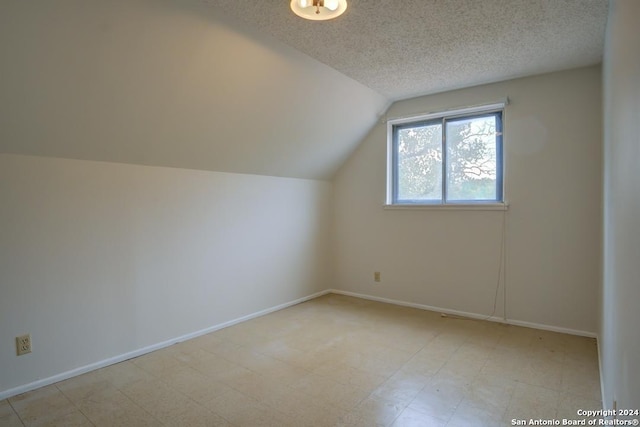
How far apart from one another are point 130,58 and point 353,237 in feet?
10.1

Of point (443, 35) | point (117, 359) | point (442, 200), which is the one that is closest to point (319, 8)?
point (443, 35)

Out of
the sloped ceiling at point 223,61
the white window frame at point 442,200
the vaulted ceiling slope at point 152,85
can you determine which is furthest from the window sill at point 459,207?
the vaulted ceiling slope at point 152,85

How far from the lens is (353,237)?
4430mm

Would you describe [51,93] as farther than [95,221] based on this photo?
No

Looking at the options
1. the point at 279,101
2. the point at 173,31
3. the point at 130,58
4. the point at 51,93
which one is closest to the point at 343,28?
the point at 279,101

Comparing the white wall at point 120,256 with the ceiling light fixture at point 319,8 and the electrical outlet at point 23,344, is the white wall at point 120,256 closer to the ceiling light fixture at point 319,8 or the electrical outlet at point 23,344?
the electrical outlet at point 23,344

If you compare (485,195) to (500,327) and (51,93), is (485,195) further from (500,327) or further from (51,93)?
(51,93)

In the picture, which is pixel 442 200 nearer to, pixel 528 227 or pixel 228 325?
pixel 528 227

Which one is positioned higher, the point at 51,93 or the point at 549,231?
the point at 51,93

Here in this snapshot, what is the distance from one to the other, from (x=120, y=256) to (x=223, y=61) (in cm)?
160

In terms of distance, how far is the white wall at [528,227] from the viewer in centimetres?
301

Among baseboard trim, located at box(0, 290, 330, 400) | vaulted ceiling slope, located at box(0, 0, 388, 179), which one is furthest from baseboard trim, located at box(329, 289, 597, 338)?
vaulted ceiling slope, located at box(0, 0, 388, 179)

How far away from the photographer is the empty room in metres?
1.91

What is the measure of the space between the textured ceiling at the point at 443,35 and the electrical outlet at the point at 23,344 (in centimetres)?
233
